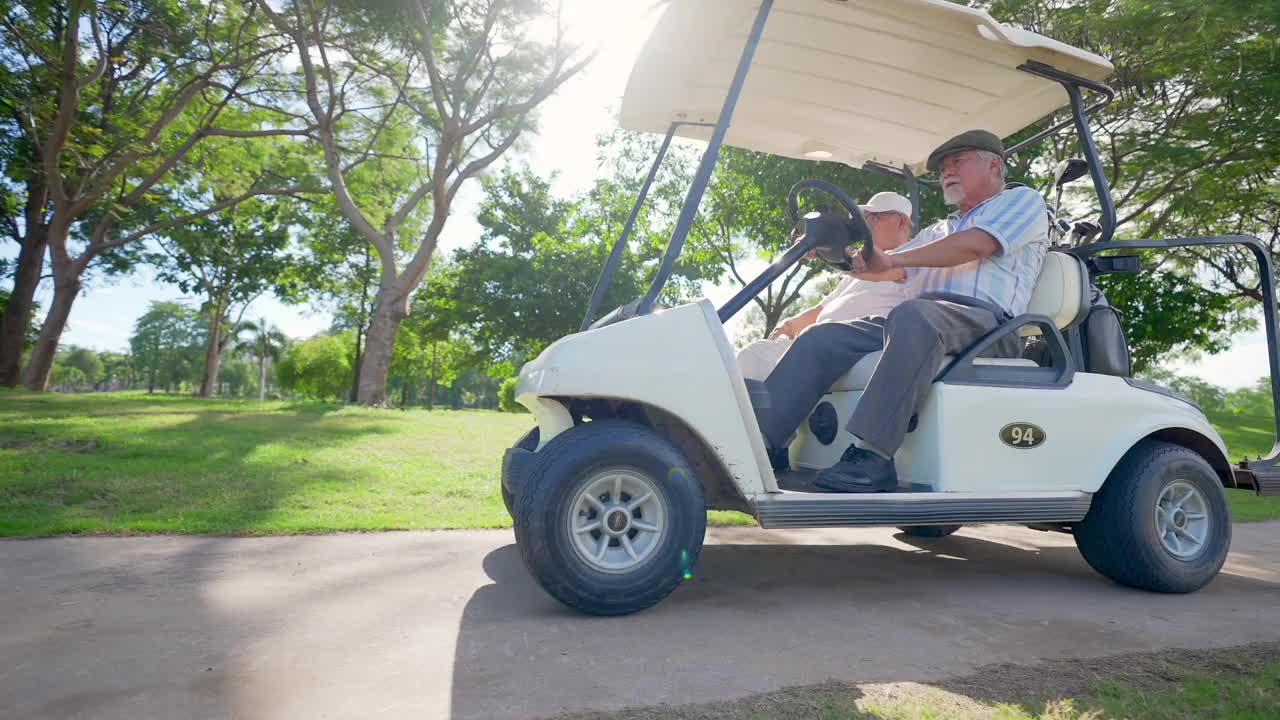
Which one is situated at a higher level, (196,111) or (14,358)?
(196,111)

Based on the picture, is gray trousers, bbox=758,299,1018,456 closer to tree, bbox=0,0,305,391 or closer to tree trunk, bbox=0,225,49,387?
tree, bbox=0,0,305,391

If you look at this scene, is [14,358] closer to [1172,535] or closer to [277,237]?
[277,237]

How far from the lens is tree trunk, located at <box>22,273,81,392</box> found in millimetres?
17938

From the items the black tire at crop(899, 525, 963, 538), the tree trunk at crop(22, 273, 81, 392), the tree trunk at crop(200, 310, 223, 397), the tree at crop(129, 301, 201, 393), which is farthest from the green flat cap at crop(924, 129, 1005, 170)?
the tree at crop(129, 301, 201, 393)

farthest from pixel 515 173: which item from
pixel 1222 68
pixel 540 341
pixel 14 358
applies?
pixel 1222 68

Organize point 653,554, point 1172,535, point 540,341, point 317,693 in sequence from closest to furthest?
point 317,693
point 653,554
point 1172,535
point 540,341

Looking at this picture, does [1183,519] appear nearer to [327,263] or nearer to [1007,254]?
[1007,254]

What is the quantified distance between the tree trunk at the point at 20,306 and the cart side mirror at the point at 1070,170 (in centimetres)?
2242

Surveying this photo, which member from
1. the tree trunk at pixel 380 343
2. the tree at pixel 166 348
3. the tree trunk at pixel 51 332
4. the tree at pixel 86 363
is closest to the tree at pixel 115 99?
the tree trunk at pixel 51 332

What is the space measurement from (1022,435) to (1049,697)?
56.8 inches

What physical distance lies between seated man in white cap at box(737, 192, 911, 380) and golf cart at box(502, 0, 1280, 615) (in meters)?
0.52

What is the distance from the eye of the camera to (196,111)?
1708cm

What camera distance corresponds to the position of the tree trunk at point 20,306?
19.1 meters

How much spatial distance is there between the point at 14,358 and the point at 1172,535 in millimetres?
23980
